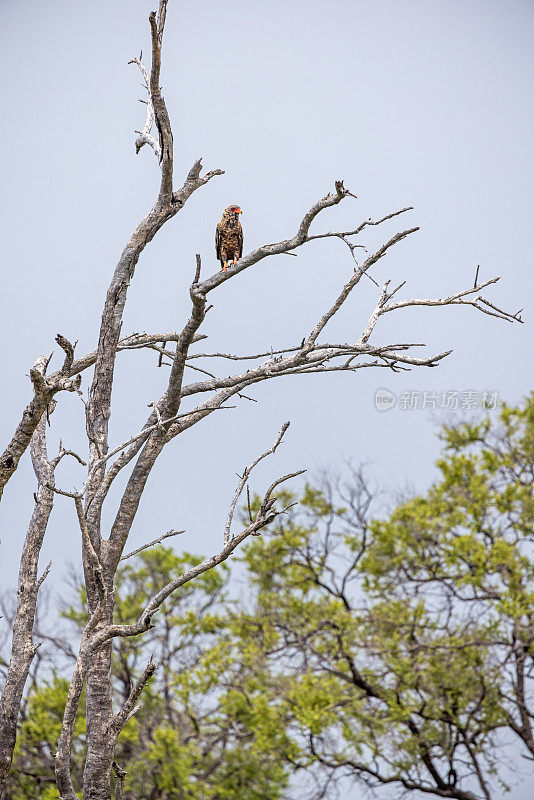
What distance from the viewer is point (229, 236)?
225 inches

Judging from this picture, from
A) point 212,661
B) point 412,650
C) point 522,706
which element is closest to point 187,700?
point 212,661

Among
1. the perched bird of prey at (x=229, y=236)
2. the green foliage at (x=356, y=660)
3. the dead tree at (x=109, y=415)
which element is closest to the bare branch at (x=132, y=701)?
the dead tree at (x=109, y=415)

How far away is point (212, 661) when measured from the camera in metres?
10.6

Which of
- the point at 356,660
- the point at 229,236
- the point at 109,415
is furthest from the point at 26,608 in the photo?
the point at 356,660

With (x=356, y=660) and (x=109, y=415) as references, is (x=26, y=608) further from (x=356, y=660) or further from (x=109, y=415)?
(x=356, y=660)

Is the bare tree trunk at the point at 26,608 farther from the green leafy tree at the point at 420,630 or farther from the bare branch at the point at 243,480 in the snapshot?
the green leafy tree at the point at 420,630

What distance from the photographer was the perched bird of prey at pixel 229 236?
18.7 feet

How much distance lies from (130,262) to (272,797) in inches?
348

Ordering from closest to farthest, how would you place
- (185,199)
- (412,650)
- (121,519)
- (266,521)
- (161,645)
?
(266,521), (121,519), (185,199), (412,650), (161,645)

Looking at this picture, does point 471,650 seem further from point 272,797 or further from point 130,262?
point 130,262

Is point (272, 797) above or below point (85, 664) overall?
above

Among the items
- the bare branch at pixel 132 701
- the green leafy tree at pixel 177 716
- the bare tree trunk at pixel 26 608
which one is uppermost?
the green leafy tree at pixel 177 716

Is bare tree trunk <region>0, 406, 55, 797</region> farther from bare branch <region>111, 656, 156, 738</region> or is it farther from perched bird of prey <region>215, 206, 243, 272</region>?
perched bird of prey <region>215, 206, 243, 272</region>

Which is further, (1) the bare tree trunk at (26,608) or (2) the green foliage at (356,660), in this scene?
(2) the green foliage at (356,660)
